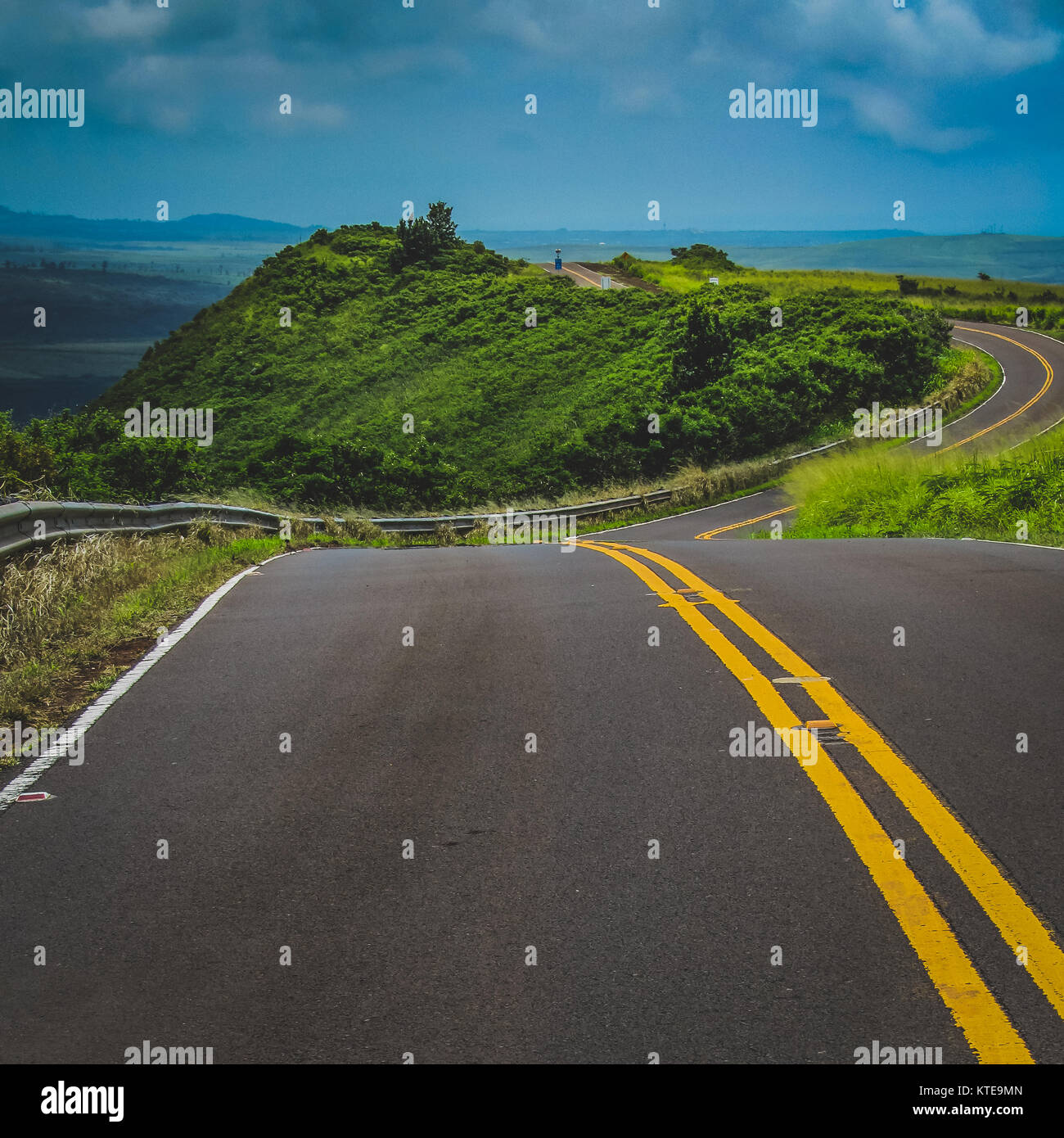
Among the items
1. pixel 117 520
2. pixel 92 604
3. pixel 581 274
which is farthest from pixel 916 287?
pixel 92 604

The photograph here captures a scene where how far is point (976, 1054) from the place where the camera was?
285cm

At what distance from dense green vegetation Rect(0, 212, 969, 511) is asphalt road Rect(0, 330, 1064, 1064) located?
10197 millimetres

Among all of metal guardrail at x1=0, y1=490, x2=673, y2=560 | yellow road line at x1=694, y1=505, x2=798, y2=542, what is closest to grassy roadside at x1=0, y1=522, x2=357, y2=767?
metal guardrail at x1=0, y1=490, x2=673, y2=560

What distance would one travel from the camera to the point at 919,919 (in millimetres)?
3523

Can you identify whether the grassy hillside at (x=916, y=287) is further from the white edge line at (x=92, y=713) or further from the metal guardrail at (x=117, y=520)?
the white edge line at (x=92, y=713)

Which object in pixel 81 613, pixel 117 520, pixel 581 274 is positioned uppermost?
pixel 581 274

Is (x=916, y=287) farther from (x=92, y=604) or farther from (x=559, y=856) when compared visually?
(x=559, y=856)

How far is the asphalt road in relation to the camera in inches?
121

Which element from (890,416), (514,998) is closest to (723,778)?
(514,998)

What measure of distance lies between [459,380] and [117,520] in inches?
2040

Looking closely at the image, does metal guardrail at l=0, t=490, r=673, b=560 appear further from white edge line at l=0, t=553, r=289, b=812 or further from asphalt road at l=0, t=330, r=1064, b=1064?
asphalt road at l=0, t=330, r=1064, b=1064

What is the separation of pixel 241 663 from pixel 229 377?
6555 centimetres

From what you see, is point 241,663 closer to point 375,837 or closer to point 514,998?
point 375,837

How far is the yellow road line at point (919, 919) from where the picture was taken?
2.91 meters
